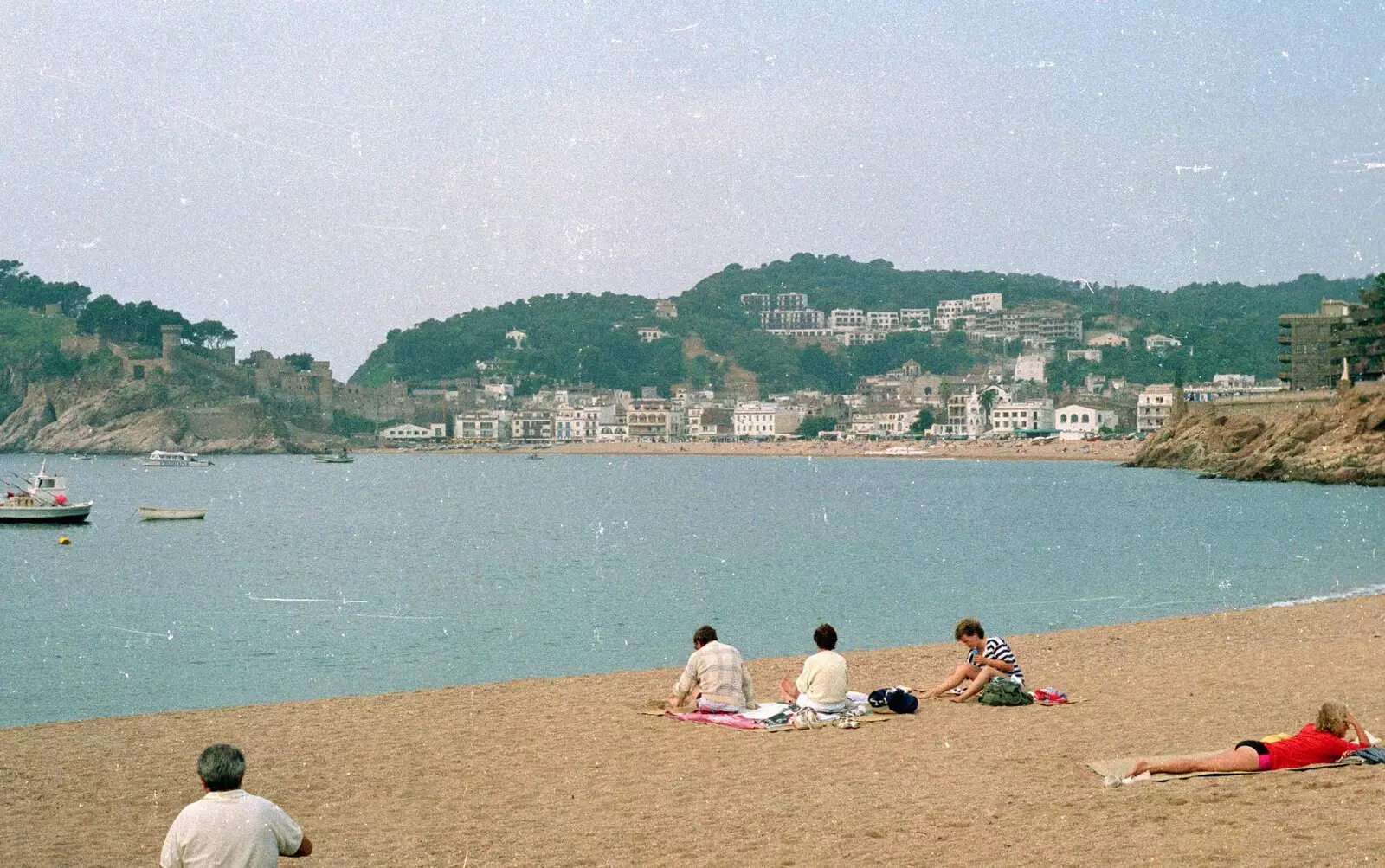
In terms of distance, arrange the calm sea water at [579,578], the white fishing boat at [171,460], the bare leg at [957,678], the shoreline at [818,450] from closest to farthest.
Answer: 1. the bare leg at [957,678]
2. the calm sea water at [579,578]
3. the white fishing boat at [171,460]
4. the shoreline at [818,450]

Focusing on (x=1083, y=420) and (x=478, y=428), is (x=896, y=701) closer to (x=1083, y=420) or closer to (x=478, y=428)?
(x=1083, y=420)

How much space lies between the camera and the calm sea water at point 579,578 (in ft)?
60.5

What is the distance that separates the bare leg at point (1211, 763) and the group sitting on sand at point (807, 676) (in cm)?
291

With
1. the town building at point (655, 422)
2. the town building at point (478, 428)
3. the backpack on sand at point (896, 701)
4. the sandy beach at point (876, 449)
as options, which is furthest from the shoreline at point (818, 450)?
the backpack on sand at point (896, 701)

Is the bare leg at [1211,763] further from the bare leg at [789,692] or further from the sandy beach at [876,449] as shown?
the sandy beach at [876,449]

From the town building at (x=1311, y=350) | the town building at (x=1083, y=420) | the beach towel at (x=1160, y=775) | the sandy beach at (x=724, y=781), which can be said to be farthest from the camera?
the town building at (x=1083, y=420)

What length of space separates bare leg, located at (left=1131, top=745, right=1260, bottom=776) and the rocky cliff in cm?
5586

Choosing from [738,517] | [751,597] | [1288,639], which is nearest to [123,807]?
[1288,639]

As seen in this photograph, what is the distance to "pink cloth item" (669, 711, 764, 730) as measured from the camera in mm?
10258

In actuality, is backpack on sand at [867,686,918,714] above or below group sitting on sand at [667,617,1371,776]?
below

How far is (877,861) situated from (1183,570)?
2504cm

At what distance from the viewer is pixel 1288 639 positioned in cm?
1591

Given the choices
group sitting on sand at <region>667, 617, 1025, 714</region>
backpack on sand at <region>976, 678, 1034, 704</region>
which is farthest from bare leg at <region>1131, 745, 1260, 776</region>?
backpack on sand at <region>976, 678, 1034, 704</region>

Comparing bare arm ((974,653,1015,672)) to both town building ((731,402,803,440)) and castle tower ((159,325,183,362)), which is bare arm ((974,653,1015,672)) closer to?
town building ((731,402,803,440))
